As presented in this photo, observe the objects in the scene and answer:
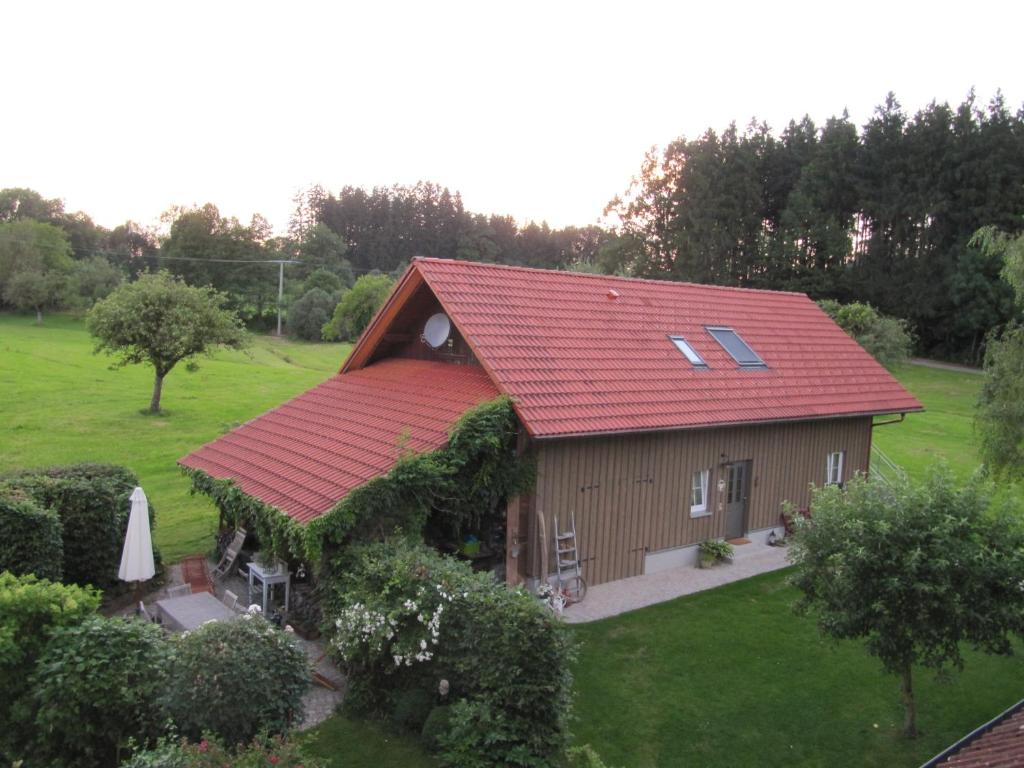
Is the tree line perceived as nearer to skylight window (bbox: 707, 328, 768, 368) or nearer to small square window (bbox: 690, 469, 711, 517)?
skylight window (bbox: 707, 328, 768, 368)

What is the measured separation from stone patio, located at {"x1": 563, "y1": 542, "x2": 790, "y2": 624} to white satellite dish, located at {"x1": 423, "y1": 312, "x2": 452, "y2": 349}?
575 centimetres

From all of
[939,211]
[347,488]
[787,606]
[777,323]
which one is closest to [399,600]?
[347,488]

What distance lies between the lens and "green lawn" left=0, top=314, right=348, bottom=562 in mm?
19703

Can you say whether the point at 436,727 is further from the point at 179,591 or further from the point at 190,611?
the point at 179,591

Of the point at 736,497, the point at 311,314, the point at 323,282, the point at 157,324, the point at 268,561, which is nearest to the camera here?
the point at 268,561

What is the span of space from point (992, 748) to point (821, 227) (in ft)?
167

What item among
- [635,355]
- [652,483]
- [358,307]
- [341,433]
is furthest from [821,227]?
[341,433]

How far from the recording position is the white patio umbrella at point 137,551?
11391 millimetres

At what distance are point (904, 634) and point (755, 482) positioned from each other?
327 inches

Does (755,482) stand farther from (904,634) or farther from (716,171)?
(716,171)

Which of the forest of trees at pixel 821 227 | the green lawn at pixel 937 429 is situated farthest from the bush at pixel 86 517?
the forest of trees at pixel 821 227

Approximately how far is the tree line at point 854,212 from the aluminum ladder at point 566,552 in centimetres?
4225

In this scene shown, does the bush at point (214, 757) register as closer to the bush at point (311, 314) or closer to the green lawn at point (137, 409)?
the green lawn at point (137, 409)

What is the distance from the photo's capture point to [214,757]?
21.8 ft
